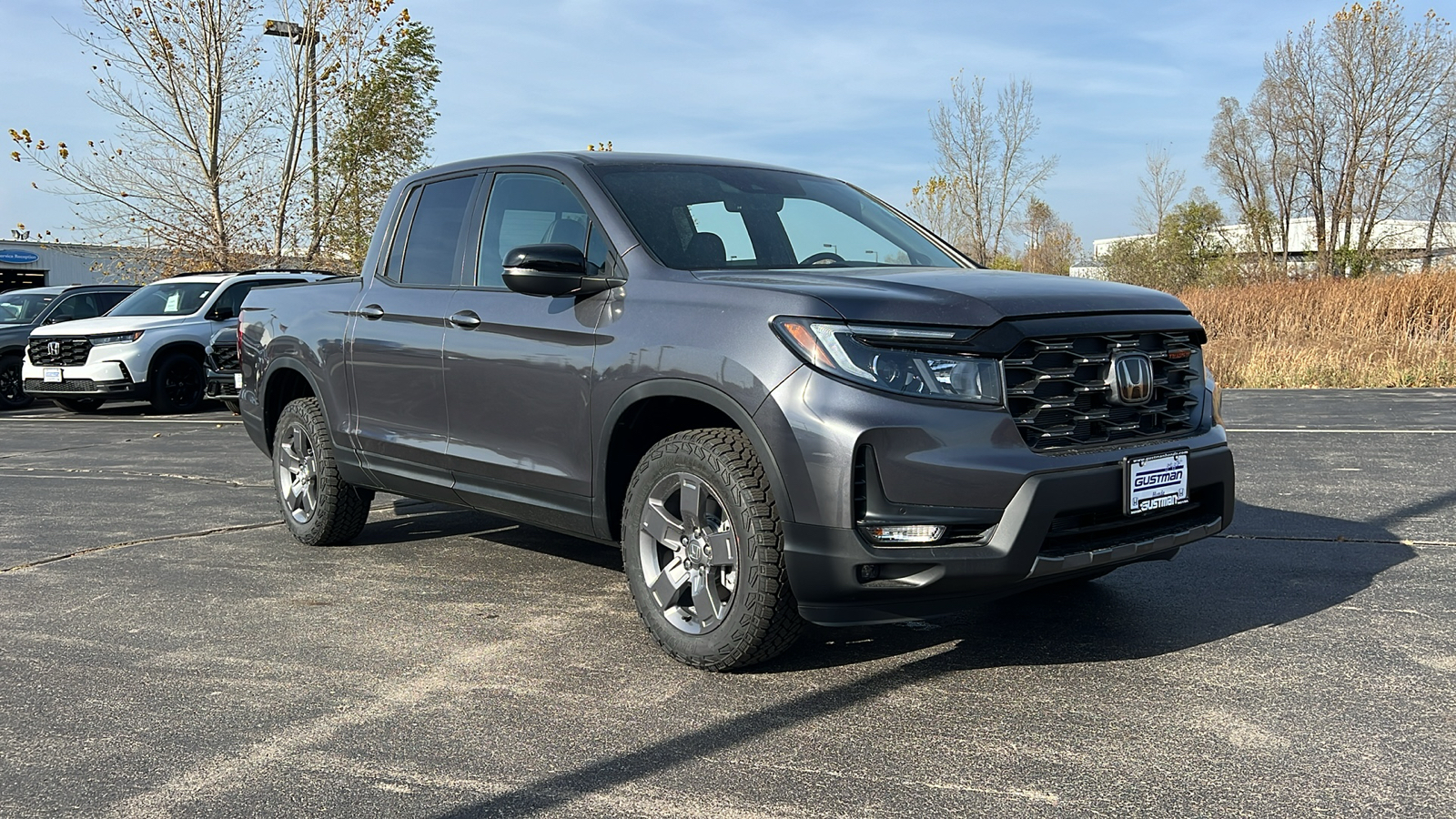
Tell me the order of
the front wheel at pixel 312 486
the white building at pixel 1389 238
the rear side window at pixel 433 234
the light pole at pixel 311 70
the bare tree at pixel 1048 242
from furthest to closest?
1. the bare tree at pixel 1048 242
2. the white building at pixel 1389 238
3. the light pole at pixel 311 70
4. the front wheel at pixel 312 486
5. the rear side window at pixel 433 234

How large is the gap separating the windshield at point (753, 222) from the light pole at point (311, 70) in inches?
946

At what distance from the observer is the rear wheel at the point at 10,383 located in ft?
60.4

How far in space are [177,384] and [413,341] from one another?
12.6 metres

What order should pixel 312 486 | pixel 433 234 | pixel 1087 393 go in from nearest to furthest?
pixel 1087 393 → pixel 433 234 → pixel 312 486

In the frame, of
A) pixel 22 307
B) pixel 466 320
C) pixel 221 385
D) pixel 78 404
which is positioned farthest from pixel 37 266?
pixel 466 320

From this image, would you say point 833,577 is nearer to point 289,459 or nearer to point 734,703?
point 734,703

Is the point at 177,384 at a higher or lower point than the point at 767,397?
lower

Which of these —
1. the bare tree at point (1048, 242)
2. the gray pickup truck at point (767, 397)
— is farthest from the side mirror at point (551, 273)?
the bare tree at point (1048, 242)

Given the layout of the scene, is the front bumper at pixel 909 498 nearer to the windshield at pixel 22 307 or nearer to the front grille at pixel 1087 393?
the front grille at pixel 1087 393

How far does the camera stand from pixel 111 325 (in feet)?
53.0

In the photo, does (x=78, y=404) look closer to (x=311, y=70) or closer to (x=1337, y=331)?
(x=311, y=70)

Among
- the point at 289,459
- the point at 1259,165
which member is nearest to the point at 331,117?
the point at 289,459

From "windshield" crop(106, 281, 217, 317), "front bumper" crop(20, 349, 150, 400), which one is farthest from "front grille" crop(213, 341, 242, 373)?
"windshield" crop(106, 281, 217, 317)

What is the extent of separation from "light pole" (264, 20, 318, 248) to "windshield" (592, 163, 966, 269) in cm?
2403
